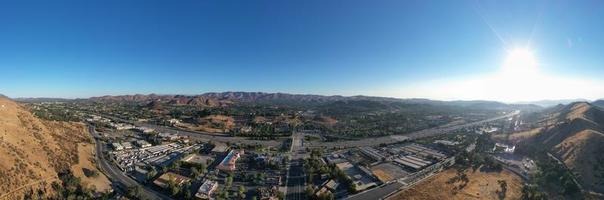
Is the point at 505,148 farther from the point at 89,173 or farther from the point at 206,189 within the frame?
the point at 89,173

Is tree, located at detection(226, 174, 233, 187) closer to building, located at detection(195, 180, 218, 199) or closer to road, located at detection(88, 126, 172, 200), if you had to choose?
building, located at detection(195, 180, 218, 199)

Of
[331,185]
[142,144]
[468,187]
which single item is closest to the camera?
[331,185]

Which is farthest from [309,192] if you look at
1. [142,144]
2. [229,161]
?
[142,144]

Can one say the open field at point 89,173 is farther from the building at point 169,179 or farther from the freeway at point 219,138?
the freeway at point 219,138

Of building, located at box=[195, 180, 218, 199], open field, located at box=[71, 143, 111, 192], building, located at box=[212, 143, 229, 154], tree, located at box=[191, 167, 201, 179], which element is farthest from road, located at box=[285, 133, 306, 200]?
open field, located at box=[71, 143, 111, 192]

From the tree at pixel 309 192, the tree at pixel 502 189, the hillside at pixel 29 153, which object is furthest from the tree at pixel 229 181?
the tree at pixel 502 189

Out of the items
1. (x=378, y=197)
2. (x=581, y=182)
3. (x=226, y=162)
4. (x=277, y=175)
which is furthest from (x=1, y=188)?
(x=581, y=182)

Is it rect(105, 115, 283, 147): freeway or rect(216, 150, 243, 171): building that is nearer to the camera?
rect(216, 150, 243, 171): building
